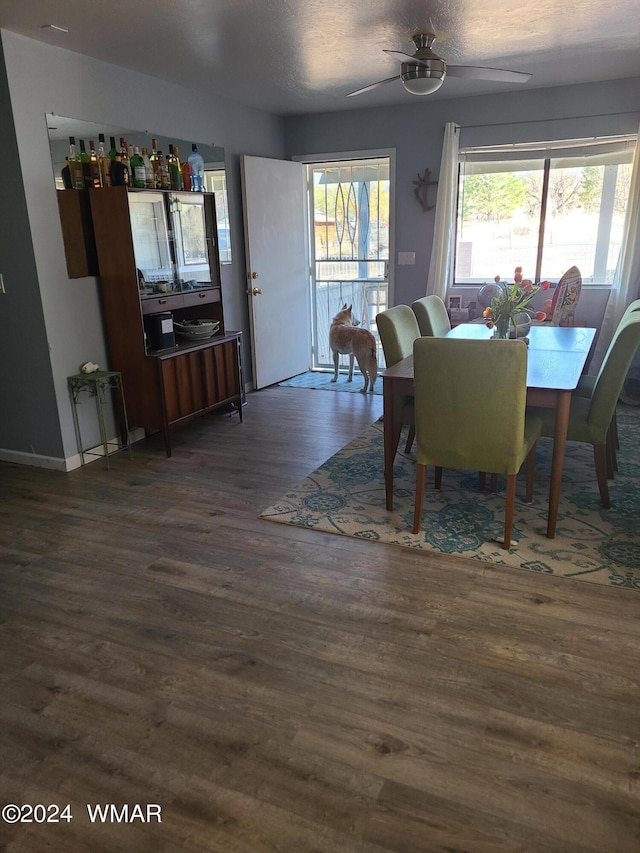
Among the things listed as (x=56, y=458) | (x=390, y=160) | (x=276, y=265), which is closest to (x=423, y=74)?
(x=390, y=160)

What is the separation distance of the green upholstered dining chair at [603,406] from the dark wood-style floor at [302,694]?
858 millimetres

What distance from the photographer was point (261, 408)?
525cm

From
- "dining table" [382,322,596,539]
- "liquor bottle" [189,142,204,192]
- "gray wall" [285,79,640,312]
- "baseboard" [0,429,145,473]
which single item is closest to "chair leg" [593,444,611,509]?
"dining table" [382,322,596,539]

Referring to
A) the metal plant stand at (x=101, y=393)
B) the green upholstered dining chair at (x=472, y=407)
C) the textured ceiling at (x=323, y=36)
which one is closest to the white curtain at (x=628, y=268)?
the textured ceiling at (x=323, y=36)

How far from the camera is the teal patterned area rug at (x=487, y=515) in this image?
2.72 metres

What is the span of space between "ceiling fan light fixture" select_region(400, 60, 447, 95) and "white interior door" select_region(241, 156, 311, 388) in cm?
232

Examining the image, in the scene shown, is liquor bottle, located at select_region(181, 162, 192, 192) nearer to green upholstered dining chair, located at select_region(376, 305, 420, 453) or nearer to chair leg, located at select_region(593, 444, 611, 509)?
green upholstered dining chair, located at select_region(376, 305, 420, 453)

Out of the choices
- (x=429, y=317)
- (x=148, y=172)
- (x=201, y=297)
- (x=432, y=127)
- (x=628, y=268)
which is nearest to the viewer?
(x=148, y=172)

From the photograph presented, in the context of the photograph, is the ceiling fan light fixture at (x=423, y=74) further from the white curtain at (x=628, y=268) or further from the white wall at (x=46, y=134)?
the white curtain at (x=628, y=268)

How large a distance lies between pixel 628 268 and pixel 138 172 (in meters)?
3.83

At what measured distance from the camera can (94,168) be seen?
3836 millimetres

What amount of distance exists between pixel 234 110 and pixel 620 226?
3405 millimetres

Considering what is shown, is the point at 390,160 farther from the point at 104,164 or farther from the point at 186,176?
the point at 104,164

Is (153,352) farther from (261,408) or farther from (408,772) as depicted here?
(408,772)
